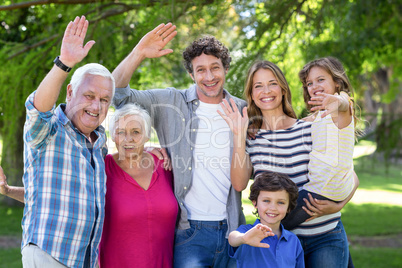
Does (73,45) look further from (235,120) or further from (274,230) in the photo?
(274,230)

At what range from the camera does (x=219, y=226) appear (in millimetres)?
2715

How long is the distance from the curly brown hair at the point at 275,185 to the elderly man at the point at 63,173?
89 centimetres

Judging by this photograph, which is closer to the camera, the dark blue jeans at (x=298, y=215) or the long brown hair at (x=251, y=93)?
the dark blue jeans at (x=298, y=215)

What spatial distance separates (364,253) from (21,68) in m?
5.58

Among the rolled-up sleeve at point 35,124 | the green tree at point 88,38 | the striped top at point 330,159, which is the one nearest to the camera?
the rolled-up sleeve at point 35,124

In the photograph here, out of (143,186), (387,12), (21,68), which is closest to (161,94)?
(143,186)

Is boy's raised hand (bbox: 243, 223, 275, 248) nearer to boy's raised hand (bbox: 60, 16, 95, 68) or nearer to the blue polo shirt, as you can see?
the blue polo shirt

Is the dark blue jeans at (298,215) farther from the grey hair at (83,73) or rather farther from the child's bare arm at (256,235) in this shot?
the grey hair at (83,73)

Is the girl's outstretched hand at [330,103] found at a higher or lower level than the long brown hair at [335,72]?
lower

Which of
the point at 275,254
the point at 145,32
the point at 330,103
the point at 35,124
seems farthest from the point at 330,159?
the point at 145,32

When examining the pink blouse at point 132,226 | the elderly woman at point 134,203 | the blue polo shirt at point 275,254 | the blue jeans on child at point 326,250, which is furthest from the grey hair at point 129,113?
the blue jeans on child at point 326,250

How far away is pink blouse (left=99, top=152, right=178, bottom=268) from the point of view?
248cm

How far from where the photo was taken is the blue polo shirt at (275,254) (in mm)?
2416

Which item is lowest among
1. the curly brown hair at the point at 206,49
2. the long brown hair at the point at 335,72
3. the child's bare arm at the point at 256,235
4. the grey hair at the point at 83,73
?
the child's bare arm at the point at 256,235
